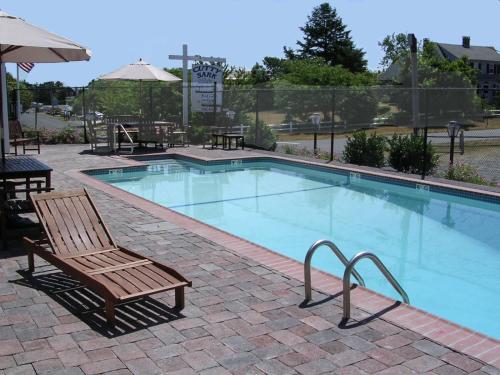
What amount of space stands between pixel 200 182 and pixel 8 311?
854 cm

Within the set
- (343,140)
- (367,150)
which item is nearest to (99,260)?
(367,150)

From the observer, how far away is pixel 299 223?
9.08 metres

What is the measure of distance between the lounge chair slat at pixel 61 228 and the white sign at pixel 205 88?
13.3 meters

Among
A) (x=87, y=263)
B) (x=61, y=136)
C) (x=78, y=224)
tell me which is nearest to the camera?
(x=87, y=263)

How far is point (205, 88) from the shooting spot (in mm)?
18500

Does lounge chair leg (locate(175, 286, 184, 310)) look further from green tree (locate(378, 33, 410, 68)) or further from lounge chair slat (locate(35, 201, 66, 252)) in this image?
green tree (locate(378, 33, 410, 68))

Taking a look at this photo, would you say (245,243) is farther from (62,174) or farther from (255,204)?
(62,174)

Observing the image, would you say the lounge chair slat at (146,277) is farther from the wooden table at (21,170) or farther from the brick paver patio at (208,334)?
the wooden table at (21,170)

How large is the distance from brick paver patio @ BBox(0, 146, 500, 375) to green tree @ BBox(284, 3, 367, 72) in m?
58.8

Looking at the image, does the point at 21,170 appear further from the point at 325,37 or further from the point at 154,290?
the point at 325,37

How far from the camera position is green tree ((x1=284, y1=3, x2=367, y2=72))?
6203 cm

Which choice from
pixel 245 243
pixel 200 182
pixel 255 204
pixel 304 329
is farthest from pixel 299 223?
pixel 304 329

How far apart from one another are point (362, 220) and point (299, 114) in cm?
2069

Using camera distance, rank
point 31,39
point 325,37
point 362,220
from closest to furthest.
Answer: point 31,39, point 362,220, point 325,37
